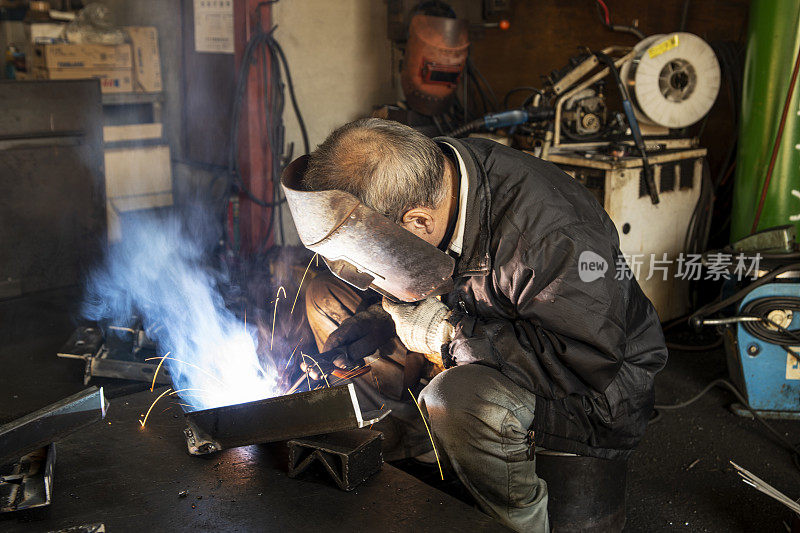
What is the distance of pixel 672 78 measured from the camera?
3525 millimetres

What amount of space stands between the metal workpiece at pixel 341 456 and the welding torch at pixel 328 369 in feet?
1.65

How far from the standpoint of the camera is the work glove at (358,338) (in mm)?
2135

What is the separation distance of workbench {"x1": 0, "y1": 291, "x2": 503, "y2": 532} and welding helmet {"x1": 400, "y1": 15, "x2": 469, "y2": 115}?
2.81 metres

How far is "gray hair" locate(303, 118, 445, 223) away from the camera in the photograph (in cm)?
169

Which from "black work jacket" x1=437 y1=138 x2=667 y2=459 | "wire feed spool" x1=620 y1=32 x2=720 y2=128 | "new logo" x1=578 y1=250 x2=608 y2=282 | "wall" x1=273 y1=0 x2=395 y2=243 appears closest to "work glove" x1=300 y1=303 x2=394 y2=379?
"black work jacket" x1=437 y1=138 x2=667 y2=459

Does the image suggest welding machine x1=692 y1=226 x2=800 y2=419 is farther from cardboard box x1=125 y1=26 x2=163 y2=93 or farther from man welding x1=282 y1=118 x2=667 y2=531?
cardboard box x1=125 y1=26 x2=163 y2=93

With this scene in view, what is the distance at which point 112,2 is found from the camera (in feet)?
17.1

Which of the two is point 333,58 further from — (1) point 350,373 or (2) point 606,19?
(1) point 350,373

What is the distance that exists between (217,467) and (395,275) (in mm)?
592

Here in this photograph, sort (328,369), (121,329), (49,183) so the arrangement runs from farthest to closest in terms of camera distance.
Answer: (49,183) < (121,329) < (328,369)

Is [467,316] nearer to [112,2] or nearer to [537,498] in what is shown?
[537,498]

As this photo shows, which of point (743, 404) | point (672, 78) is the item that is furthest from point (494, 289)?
point (672, 78)

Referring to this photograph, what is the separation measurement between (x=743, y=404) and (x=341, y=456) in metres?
2.26

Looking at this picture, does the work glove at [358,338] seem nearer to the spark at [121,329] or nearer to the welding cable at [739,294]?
the spark at [121,329]
